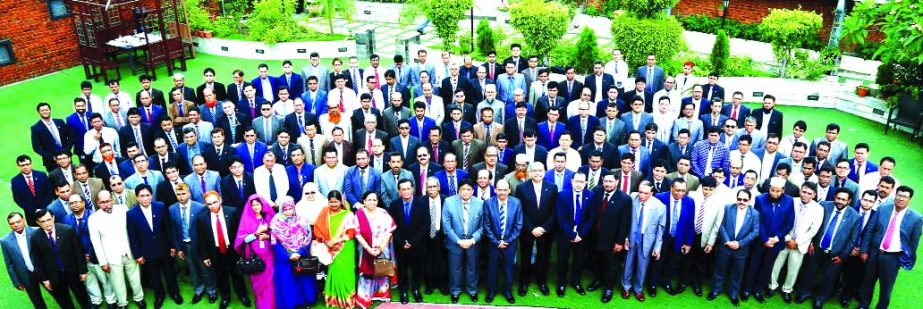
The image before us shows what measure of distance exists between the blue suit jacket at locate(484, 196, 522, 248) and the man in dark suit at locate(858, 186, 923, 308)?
3.21m

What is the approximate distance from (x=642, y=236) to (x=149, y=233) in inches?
184

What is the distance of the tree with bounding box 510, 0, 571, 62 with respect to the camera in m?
12.8

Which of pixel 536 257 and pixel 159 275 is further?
pixel 536 257

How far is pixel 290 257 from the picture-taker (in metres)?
6.46

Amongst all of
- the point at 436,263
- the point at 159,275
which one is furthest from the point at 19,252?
the point at 436,263

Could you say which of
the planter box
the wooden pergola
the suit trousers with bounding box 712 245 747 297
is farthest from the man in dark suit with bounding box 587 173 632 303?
the wooden pergola

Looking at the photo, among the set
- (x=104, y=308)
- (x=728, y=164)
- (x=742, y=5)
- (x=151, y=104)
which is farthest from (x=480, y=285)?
(x=742, y=5)

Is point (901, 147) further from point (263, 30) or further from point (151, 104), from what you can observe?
point (263, 30)

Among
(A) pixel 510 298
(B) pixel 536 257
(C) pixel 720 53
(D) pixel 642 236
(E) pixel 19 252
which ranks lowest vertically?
(A) pixel 510 298

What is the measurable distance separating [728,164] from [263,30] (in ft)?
39.0

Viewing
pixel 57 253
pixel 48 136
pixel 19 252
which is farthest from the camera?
pixel 48 136

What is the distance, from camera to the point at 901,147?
35.0 ft

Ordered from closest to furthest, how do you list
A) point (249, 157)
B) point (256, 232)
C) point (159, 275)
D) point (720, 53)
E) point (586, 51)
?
point (256, 232)
point (159, 275)
point (249, 157)
point (720, 53)
point (586, 51)

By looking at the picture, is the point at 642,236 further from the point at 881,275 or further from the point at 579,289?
the point at 881,275
